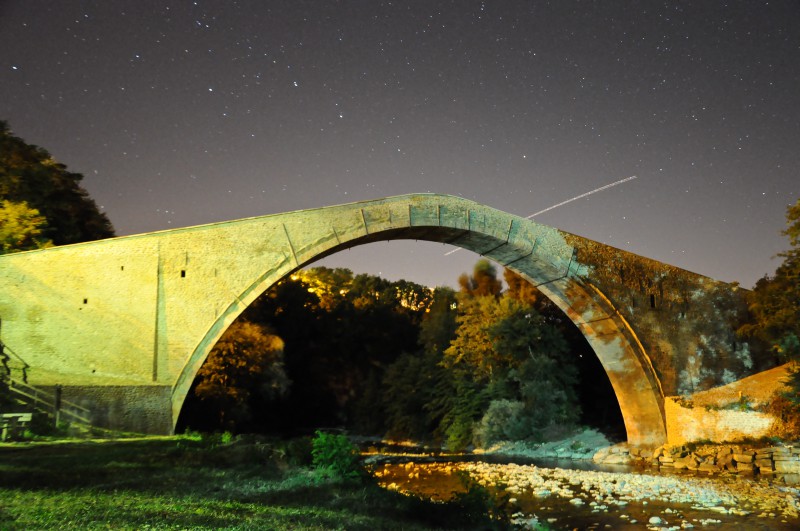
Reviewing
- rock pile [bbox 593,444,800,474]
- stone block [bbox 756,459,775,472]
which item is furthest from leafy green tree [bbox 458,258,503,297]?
stone block [bbox 756,459,775,472]

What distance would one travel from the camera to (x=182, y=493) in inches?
302

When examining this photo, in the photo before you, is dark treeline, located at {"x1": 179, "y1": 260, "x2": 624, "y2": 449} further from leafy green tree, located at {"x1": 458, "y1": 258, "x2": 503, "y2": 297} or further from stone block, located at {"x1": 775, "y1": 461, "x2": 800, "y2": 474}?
stone block, located at {"x1": 775, "y1": 461, "x2": 800, "y2": 474}

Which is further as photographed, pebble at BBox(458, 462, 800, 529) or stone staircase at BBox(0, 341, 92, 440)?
pebble at BBox(458, 462, 800, 529)

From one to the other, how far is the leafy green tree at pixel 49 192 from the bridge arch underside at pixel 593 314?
36.9 feet

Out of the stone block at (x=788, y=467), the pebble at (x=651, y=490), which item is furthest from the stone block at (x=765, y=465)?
the pebble at (x=651, y=490)

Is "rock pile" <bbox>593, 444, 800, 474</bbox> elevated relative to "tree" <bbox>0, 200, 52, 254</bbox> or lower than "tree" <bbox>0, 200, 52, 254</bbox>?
lower

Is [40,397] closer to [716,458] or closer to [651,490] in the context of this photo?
[651,490]

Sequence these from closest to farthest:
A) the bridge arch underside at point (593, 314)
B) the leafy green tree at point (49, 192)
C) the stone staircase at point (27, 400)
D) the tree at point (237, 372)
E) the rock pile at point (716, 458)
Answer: the stone staircase at point (27, 400), the rock pile at point (716, 458), the leafy green tree at point (49, 192), the bridge arch underside at point (593, 314), the tree at point (237, 372)

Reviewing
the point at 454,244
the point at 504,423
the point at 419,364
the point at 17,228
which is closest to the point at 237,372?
the point at 17,228

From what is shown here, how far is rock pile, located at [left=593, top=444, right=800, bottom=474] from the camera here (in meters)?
15.7

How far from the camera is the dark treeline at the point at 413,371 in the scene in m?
25.1

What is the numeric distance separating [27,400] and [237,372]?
12.6m

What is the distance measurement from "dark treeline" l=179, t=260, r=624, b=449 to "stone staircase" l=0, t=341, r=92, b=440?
9328 millimetres

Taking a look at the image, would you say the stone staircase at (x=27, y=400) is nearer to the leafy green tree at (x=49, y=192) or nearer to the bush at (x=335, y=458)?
the bush at (x=335, y=458)
